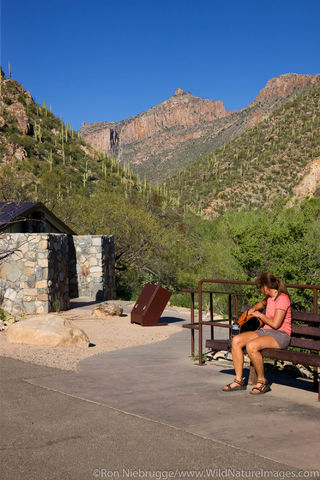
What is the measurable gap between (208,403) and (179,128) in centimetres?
14157

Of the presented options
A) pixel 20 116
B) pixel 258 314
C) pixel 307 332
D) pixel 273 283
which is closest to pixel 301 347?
pixel 307 332

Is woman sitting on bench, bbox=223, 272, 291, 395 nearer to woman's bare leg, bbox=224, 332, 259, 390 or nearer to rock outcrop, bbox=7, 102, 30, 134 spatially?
woman's bare leg, bbox=224, 332, 259, 390

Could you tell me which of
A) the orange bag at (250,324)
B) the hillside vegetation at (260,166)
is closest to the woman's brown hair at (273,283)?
the orange bag at (250,324)

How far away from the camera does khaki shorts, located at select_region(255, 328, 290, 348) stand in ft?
21.5

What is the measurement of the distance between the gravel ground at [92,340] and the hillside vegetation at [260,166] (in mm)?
41752

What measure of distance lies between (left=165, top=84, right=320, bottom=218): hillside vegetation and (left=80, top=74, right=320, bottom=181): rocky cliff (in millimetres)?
24964

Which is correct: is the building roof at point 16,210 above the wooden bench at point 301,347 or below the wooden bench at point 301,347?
above

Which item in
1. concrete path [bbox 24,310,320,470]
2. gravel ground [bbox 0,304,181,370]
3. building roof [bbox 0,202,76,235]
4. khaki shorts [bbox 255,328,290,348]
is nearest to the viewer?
concrete path [bbox 24,310,320,470]

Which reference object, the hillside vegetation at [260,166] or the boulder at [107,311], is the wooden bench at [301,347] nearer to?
the boulder at [107,311]

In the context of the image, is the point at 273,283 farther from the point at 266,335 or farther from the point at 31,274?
the point at 31,274

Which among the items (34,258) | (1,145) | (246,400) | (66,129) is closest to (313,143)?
(66,129)

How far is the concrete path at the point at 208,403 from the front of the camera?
452 centimetres

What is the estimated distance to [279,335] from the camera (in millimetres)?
6582

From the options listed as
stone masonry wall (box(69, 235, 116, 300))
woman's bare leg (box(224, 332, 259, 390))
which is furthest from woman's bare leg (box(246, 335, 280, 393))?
stone masonry wall (box(69, 235, 116, 300))
